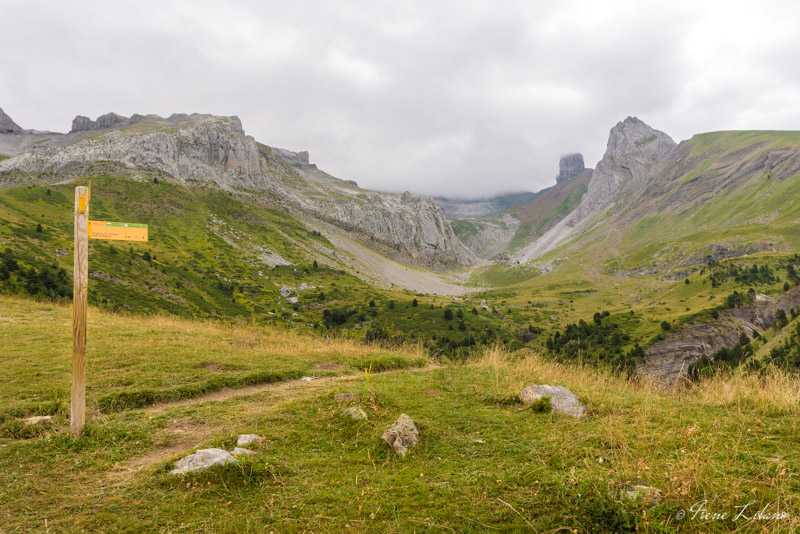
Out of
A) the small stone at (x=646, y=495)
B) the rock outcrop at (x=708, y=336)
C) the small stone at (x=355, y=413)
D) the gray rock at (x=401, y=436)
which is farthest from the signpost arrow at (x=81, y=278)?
the rock outcrop at (x=708, y=336)

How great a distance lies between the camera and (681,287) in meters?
111

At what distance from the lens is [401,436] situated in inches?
284

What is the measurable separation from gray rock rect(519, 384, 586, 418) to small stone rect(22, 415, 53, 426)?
11600 mm

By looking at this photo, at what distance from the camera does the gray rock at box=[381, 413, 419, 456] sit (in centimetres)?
699

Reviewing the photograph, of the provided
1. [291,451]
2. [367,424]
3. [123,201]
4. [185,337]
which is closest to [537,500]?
[367,424]

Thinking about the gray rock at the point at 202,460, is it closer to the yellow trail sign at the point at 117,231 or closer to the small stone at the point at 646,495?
the yellow trail sign at the point at 117,231

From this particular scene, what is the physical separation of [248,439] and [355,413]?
2348 millimetres

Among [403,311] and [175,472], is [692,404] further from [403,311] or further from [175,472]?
[403,311]

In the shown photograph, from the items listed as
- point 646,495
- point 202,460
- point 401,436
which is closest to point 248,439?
point 202,460

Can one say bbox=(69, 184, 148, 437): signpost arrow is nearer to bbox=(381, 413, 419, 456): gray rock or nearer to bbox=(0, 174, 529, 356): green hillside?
bbox=(381, 413, 419, 456): gray rock

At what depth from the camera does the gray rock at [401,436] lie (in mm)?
6988

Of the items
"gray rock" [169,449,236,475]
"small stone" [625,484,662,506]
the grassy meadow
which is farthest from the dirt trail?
"small stone" [625,484,662,506]

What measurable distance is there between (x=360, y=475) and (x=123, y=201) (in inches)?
5687

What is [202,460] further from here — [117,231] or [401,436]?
[117,231]
